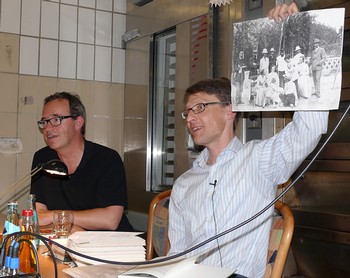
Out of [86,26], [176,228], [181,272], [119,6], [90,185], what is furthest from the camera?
[119,6]

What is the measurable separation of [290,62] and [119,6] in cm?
266

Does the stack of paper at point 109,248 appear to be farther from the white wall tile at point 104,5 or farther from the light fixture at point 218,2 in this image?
the white wall tile at point 104,5

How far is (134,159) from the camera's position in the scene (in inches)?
135

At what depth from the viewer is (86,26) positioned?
3480mm

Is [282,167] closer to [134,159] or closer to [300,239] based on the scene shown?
[300,239]

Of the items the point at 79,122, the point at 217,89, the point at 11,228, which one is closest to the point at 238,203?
the point at 217,89

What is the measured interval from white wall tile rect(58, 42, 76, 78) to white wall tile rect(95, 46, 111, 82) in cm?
17

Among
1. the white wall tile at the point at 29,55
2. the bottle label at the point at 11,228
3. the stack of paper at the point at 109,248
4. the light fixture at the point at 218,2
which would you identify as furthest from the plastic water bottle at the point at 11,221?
the white wall tile at the point at 29,55

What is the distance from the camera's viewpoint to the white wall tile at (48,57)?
10.9 ft

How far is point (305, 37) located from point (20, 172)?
251 cm

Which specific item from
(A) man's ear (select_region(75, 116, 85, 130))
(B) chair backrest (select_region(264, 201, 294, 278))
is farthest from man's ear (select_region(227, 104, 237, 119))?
(A) man's ear (select_region(75, 116, 85, 130))

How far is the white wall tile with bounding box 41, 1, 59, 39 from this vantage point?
3320 millimetres

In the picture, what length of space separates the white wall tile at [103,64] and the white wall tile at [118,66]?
0.04 meters

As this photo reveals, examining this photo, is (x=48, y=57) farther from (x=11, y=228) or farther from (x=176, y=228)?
(x=11, y=228)
